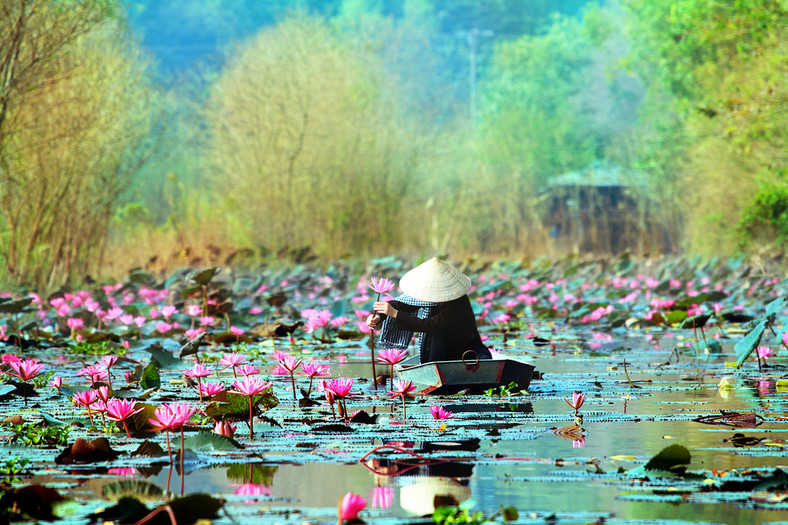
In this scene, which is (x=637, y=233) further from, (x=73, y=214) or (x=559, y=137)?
(x=73, y=214)

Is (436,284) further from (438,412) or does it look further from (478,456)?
(478,456)

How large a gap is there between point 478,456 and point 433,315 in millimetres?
2361

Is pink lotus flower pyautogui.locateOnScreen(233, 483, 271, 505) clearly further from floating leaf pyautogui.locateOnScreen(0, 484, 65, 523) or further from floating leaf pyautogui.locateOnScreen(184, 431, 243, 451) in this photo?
floating leaf pyautogui.locateOnScreen(0, 484, 65, 523)

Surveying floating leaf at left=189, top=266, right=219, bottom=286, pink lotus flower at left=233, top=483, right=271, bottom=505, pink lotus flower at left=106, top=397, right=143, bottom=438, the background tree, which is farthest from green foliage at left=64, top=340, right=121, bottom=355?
pink lotus flower at left=233, top=483, right=271, bottom=505

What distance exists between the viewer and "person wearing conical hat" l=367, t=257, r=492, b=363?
6.13 m

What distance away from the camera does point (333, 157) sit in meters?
22.3

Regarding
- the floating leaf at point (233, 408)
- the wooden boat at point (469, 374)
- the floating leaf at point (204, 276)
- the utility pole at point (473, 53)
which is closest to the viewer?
the floating leaf at point (233, 408)

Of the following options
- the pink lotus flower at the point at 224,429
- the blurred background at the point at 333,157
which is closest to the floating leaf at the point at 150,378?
the pink lotus flower at the point at 224,429

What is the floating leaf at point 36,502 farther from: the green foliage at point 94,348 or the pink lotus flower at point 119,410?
the green foliage at point 94,348

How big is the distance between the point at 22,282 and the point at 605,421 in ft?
29.6

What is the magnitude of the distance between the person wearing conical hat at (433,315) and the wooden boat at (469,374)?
0.24m

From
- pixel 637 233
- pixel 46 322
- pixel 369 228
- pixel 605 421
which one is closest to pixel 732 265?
pixel 369 228

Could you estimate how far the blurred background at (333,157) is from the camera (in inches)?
510

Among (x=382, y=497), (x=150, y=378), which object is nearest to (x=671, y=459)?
(x=382, y=497)
